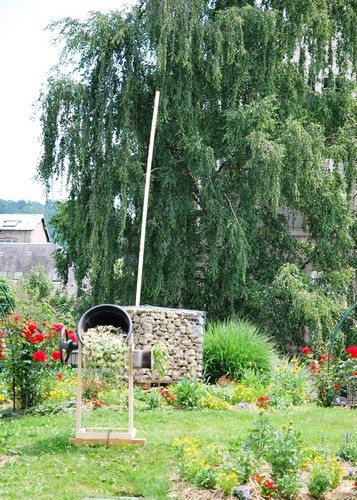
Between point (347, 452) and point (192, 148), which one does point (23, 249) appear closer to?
point (192, 148)

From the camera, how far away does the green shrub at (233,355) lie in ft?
40.2

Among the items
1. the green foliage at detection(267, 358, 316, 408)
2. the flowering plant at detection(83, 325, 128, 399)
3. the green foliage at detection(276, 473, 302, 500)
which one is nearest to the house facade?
the green foliage at detection(267, 358, 316, 408)

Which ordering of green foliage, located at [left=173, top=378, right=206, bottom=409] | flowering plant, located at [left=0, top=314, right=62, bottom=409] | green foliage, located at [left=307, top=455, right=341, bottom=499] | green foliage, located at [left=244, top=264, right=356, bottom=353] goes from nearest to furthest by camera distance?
1. green foliage, located at [left=307, top=455, right=341, bottom=499]
2. flowering plant, located at [left=0, top=314, right=62, bottom=409]
3. green foliage, located at [left=173, top=378, right=206, bottom=409]
4. green foliage, located at [left=244, top=264, right=356, bottom=353]

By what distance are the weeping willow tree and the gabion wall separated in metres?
4.05

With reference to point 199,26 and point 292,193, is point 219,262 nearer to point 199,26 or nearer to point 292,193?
point 292,193

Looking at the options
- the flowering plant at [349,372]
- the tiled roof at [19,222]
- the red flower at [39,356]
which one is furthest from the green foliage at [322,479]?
the tiled roof at [19,222]

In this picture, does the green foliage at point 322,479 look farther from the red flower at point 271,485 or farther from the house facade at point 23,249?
the house facade at point 23,249

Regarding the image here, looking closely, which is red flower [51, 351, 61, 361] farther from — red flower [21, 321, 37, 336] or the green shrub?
the green shrub

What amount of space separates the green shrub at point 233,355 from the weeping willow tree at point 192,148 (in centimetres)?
384

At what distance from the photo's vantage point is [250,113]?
16469 millimetres

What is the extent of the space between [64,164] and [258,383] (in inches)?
318

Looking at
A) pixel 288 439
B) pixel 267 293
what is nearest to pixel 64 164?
pixel 267 293

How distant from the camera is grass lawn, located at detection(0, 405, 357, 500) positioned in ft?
18.9

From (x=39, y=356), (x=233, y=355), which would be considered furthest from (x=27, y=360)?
(x=233, y=355)
